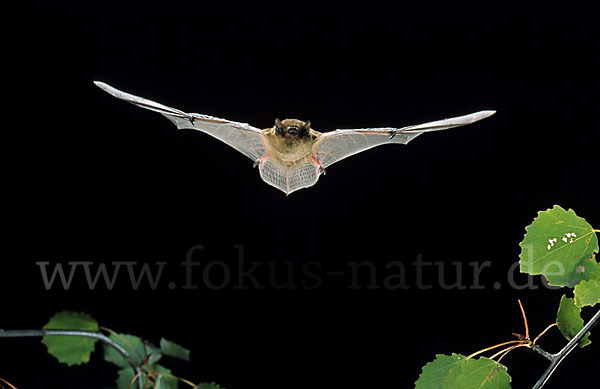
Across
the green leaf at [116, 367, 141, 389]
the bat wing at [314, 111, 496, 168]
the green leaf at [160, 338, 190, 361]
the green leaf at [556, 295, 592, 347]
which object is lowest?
the green leaf at [556, 295, 592, 347]

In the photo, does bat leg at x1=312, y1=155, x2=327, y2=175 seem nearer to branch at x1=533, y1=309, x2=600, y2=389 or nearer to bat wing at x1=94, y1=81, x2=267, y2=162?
bat wing at x1=94, y1=81, x2=267, y2=162

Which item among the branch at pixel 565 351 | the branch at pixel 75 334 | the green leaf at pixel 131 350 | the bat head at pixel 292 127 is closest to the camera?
the branch at pixel 565 351

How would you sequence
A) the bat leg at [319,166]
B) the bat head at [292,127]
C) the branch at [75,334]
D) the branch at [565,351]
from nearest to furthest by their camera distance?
the branch at [565,351] < the branch at [75,334] < the bat head at [292,127] < the bat leg at [319,166]

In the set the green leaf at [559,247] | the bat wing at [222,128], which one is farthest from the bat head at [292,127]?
the green leaf at [559,247]

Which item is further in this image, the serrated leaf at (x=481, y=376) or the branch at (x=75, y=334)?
the branch at (x=75, y=334)

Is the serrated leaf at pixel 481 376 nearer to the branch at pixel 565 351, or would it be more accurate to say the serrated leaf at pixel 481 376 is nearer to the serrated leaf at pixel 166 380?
the branch at pixel 565 351

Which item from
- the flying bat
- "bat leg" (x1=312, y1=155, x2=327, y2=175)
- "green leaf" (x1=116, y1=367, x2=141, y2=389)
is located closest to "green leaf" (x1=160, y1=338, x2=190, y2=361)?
"green leaf" (x1=116, y1=367, x2=141, y2=389)
